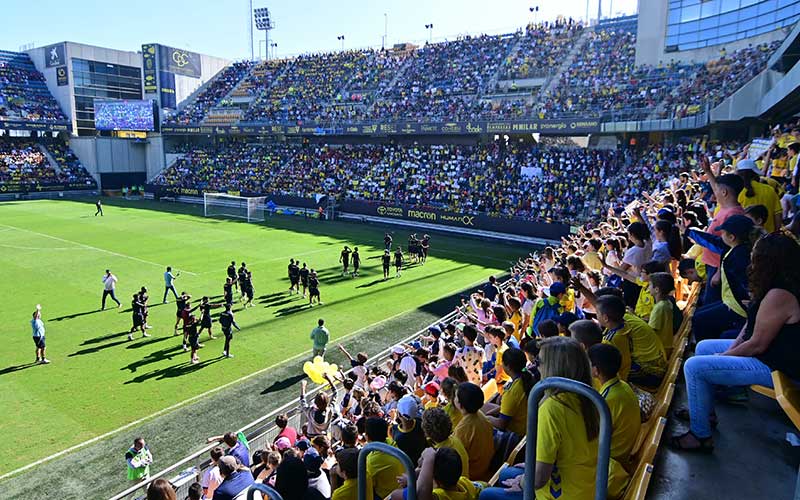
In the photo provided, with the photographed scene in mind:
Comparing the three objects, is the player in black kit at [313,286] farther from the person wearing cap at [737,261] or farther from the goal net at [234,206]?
the goal net at [234,206]

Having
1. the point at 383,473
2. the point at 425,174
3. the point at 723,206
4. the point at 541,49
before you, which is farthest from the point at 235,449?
the point at 541,49

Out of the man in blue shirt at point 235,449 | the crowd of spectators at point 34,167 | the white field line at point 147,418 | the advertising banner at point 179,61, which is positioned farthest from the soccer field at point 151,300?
the advertising banner at point 179,61

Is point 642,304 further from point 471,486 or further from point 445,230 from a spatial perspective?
point 445,230

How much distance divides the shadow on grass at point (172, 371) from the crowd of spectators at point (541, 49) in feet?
126

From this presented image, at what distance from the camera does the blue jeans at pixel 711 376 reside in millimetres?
4094

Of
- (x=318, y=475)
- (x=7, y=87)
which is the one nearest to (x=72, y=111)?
(x=7, y=87)

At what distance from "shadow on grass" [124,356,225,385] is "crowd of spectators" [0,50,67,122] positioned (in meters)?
57.8

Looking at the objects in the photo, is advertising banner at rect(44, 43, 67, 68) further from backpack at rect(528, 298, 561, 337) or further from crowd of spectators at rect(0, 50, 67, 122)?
backpack at rect(528, 298, 561, 337)

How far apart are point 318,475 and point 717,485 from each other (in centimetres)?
342

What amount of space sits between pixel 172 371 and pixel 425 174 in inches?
1296

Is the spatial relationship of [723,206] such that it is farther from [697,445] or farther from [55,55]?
[55,55]

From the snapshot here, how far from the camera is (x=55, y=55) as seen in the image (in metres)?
64.8

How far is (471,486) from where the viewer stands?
415 centimetres

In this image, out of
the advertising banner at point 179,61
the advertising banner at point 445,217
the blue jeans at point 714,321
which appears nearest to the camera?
the blue jeans at point 714,321
